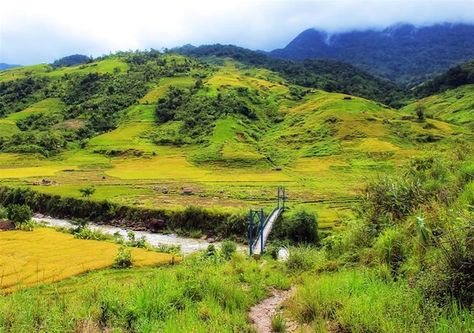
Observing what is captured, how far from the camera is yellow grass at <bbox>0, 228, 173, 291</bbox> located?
31.7 meters

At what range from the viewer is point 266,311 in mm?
13922

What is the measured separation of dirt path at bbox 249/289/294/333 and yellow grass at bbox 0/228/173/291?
58.4 feet

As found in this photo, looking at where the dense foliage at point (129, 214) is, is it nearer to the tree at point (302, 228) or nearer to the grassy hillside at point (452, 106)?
the tree at point (302, 228)

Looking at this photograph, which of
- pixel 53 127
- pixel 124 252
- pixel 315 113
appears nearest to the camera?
pixel 124 252

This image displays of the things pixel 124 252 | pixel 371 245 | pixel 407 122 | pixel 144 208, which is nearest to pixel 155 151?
pixel 144 208

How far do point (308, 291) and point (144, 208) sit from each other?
51200 mm

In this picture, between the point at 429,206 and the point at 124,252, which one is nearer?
the point at 429,206

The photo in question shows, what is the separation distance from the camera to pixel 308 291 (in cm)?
1288

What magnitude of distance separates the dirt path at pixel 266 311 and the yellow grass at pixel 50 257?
17791mm

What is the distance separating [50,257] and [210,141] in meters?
88.6

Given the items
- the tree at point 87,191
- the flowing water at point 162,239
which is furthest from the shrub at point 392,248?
the tree at point 87,191

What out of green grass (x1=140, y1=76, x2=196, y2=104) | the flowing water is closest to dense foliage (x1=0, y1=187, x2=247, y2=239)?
the flowing water

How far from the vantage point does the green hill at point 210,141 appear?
76500mm

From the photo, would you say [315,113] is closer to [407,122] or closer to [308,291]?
[407,122]
